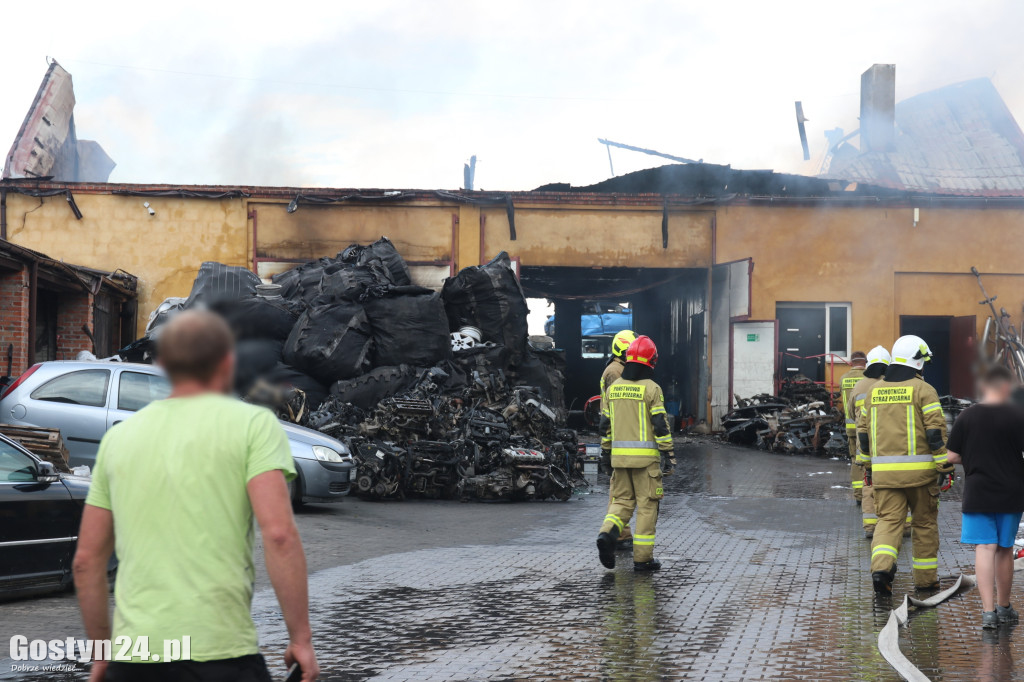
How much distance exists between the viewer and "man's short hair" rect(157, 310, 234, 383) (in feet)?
8.85

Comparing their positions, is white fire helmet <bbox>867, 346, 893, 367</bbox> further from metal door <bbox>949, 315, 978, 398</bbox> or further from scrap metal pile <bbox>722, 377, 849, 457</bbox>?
metal door <bbox>949, 315, 978, 398</bbox>

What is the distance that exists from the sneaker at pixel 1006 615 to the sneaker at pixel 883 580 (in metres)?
0.93

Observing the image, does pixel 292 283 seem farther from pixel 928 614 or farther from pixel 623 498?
pixel 928 614

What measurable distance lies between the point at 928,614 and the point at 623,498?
2.64 m

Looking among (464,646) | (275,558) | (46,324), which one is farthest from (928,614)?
(46,324)

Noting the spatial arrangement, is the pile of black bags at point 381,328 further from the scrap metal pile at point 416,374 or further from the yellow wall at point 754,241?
the yellow wall at point 754,241

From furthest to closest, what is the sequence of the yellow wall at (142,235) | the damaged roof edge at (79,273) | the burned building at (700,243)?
1. the burned building at (700,243)
2. the yellow wall at (142,235)
3. the damaged roof edge at (79,273)

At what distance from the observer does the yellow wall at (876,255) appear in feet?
77.3

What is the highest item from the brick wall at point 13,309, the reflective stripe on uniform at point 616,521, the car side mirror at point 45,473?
the brick wall at point 13,309

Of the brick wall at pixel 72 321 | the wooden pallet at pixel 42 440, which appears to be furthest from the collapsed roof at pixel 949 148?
the wooden pallet at pixel 42 440

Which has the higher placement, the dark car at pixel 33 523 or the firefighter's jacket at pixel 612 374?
the firefighter's jacket at pixel 612 374

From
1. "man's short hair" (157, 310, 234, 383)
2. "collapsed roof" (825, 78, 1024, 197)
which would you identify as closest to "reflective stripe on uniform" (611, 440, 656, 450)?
"man's short hair" (157, 310, 234, 383)

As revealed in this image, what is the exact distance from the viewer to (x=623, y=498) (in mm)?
8641

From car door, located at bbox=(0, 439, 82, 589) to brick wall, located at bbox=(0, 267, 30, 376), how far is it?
774 cm
